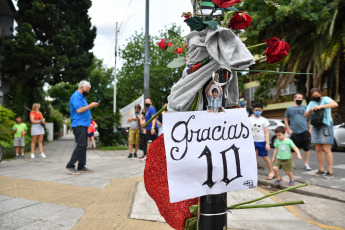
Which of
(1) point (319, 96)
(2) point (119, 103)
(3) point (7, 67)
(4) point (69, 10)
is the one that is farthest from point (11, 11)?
(1) point (319, 96)

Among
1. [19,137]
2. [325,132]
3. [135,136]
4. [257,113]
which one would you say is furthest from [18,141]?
[325,132]

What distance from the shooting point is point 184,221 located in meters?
1.53

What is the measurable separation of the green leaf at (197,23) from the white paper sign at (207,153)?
1.47 feet

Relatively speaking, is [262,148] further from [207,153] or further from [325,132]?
[207,153]

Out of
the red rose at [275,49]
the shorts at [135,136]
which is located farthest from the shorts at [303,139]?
the red rose at [275,49]

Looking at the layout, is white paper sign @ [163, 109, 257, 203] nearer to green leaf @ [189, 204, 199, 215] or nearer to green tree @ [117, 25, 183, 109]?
green leaf @ [189, 204, 199, 215]

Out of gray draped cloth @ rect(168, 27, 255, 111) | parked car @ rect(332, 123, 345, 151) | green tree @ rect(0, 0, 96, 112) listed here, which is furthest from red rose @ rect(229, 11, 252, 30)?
green tree @ rect(0, 0, 96, 112)

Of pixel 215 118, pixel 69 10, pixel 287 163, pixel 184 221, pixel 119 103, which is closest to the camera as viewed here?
pixel 215 118

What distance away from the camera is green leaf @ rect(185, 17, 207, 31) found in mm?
1443

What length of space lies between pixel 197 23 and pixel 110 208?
2.56 m

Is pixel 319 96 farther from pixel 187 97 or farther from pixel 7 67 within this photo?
pixel 7 67

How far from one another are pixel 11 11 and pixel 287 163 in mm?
17939

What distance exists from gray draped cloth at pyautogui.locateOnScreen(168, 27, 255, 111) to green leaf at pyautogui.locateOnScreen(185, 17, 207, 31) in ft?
0.13

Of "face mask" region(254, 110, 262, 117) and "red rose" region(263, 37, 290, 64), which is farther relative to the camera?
"face mask" region(254, 110, 262, 117)
